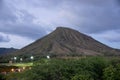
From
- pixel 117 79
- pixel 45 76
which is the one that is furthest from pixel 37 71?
pixel 117 79

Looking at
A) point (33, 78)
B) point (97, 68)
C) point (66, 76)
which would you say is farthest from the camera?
point (97, 68)

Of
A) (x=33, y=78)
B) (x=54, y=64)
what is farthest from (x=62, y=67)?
(x=33, y=78)

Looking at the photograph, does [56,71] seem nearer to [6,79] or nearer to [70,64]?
[70,64]

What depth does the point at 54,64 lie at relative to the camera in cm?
7894

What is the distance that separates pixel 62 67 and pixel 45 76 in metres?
6.50

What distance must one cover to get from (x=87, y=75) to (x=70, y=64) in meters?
9.74

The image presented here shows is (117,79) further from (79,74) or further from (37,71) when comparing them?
(37,71)

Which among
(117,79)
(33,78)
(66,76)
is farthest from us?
(117,79)

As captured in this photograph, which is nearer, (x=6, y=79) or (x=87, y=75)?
(x=87, y=75)

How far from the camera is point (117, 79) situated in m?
82.8

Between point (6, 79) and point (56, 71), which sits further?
point (6, 79)

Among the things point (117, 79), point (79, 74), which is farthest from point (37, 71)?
point (117, 79)

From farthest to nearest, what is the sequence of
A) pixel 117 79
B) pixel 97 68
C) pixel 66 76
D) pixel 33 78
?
1. pixel 97 68
2. pixel 117 79
3. pixel 66 76
4. pixel 33 78

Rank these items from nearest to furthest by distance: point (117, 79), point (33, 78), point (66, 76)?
point (33, 78)
point (66, 76)
point (117, 79)
